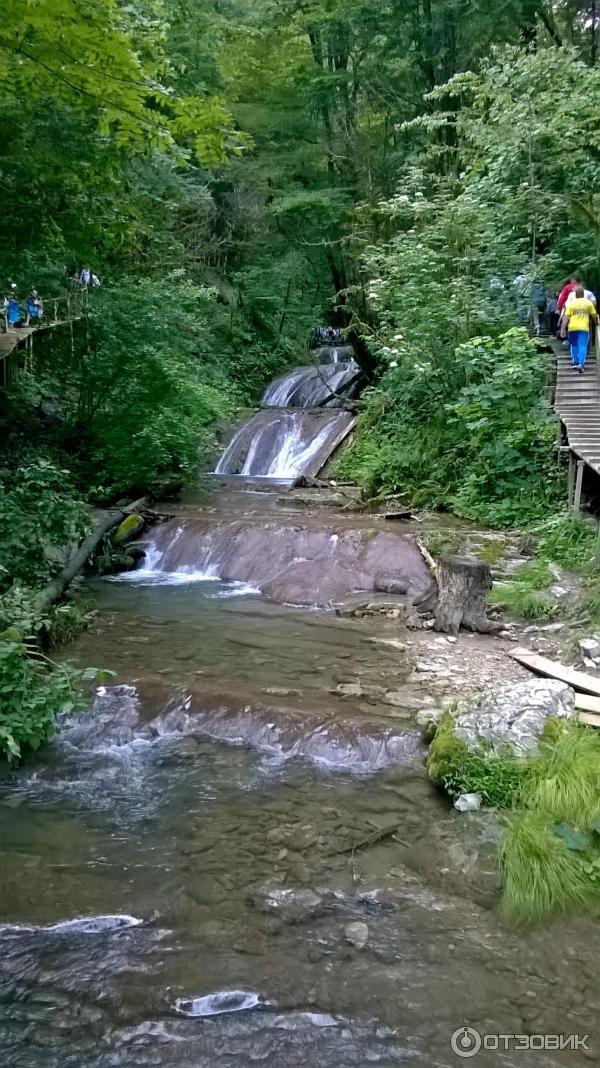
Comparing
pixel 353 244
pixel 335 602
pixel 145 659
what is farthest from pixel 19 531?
pixel 353 244

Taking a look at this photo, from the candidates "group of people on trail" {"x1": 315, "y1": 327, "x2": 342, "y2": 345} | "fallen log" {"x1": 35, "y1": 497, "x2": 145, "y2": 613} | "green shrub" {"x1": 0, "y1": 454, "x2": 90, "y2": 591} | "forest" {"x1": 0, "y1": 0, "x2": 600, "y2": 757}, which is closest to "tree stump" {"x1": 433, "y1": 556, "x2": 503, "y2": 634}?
"forest" {"x1": 0, "y1": 0, "x2": 600, "y2": 757}

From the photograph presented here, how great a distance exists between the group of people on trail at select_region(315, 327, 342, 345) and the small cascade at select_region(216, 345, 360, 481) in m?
7.52

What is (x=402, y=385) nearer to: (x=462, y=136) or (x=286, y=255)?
(x=462, y=136)

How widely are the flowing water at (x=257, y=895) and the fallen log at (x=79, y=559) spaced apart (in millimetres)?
1727

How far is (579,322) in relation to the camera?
12.3 m

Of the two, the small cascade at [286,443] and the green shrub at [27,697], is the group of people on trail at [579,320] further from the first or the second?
the green shrub at [27,697]

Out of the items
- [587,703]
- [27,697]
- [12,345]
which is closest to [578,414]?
[587,703]

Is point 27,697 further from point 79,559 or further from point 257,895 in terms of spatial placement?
point 79,559

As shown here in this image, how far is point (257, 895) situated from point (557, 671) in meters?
3.58

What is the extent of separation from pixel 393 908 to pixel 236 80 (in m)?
26.0

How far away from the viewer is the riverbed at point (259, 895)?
132 inches

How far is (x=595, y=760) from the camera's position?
4973 millimetres

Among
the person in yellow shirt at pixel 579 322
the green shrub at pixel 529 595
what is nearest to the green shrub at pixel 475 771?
the green shrub at pixel 529 595

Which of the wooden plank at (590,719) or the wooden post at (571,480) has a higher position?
the wooden post at (571,480)
